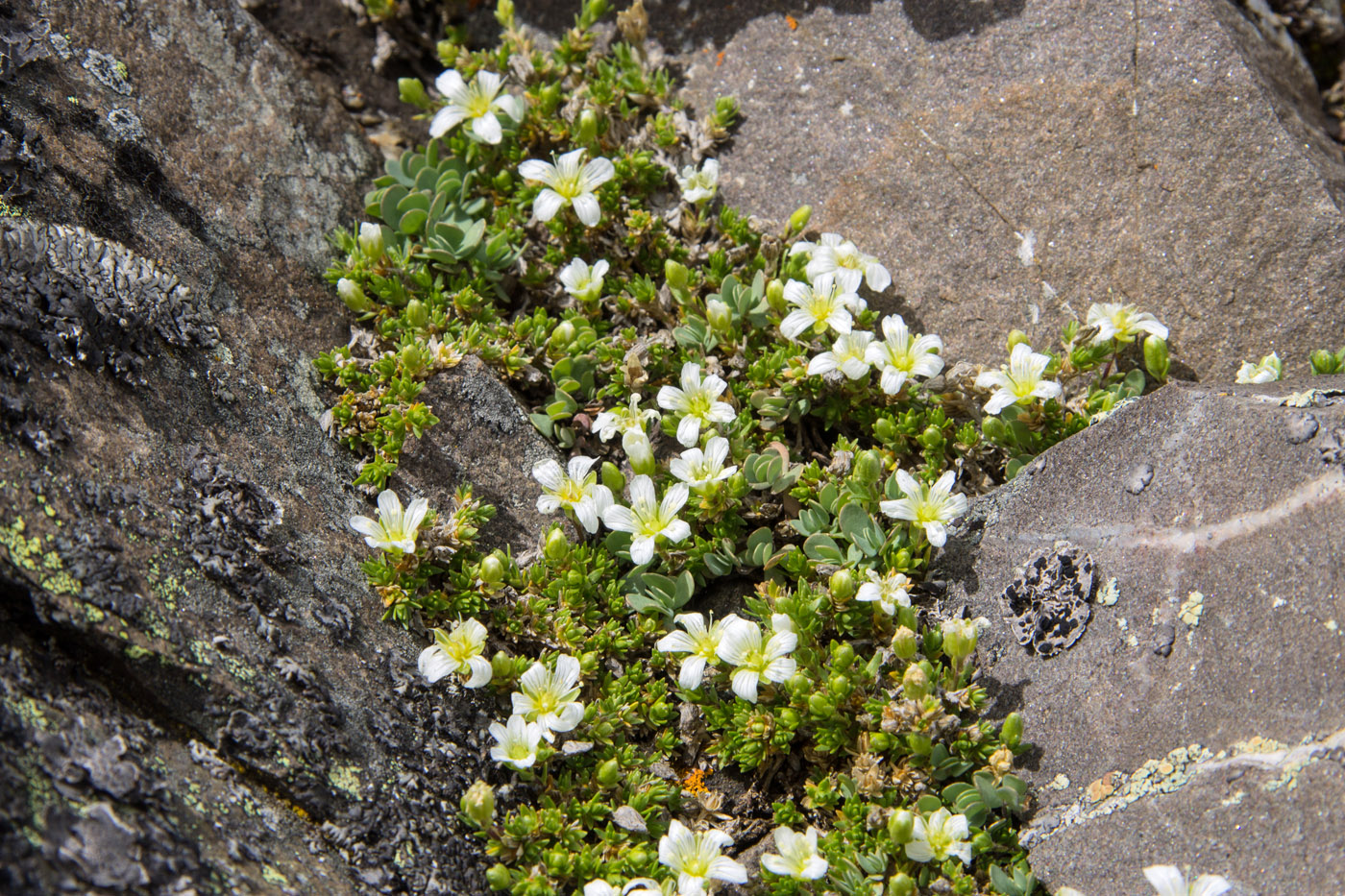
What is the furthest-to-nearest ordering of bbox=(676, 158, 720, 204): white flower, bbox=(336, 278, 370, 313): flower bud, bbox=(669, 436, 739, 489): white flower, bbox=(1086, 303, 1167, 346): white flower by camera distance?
bbox=(676, 158, 720, 204): white flower
bbox=(336, 278, 370, 313): flower bud
bbox=(1086, 303, 1167, 346): white flower
bbox=(669, 436, 739, 489): white flower

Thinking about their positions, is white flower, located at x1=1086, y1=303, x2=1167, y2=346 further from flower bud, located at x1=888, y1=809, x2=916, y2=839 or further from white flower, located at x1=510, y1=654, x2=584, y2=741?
white flower, located at x1=510, y1=654, x2=584, y2=741

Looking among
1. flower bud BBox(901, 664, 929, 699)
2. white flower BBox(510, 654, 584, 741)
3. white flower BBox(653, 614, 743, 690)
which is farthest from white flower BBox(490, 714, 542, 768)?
flower bud BBox(901, 664, 929, 699)

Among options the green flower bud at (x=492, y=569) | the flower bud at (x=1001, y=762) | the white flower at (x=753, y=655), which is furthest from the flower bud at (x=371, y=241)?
the flower bud at (x=1001, y=762)

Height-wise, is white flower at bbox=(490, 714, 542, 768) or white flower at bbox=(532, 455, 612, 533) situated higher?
white flower at bbox=(532, 455, 612, 533)

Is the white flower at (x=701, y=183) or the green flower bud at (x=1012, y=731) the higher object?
the white flower at (x=701, y=183)

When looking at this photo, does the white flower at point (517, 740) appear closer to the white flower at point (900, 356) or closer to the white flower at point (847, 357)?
the white flower at point (847, 357)

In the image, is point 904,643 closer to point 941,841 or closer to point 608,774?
point 941,841

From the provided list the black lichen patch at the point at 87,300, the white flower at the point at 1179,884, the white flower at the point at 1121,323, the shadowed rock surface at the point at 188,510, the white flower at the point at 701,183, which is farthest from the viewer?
the white flower at the point at 701,183
